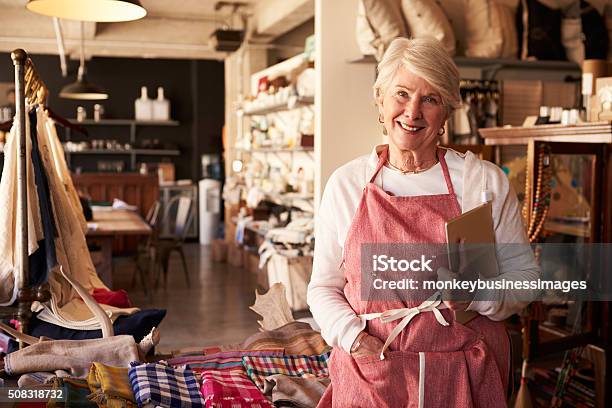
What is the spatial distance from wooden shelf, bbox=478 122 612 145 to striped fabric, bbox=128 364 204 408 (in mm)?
2829

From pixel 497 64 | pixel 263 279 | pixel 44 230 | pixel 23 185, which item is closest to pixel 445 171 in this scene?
pixel 23 185

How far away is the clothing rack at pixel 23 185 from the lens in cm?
275

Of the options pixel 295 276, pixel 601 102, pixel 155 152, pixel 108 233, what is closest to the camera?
pixel 601 102

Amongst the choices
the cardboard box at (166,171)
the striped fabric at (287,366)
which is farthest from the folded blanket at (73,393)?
the cardboard box at (166,171)

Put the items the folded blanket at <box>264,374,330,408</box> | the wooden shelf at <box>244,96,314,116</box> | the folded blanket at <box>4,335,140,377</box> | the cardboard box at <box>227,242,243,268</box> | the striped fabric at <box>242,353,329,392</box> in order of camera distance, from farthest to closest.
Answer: the cardboard box at <box>227,242,243,268</box>, the wooden shelf at <box>244,96,314,116</box>, the striped fabric at <box>242,353,329,392</box>, the folded blanket at <box>4,335,140,377</box>, the folded blanket at <box>264,374,330,408</box>

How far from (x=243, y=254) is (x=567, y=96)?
5095 millimetres

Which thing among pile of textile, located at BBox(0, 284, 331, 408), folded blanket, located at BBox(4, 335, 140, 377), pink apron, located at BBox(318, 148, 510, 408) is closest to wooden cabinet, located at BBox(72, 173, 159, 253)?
pile of textile, located at BBox(0, 284, 331, 408)

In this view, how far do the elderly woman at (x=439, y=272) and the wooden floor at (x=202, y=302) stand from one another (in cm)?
410

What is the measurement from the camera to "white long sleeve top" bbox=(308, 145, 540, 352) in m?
1.77

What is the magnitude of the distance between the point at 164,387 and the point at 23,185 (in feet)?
3.54

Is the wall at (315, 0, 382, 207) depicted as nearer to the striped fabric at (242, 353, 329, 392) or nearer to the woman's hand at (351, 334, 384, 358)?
the striped fabric at (242, 353, 329, 392)

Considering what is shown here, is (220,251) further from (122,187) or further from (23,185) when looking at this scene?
(23,185)

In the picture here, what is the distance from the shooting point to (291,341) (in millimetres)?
2814

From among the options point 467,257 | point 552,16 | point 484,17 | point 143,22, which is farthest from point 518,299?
point 143,22
